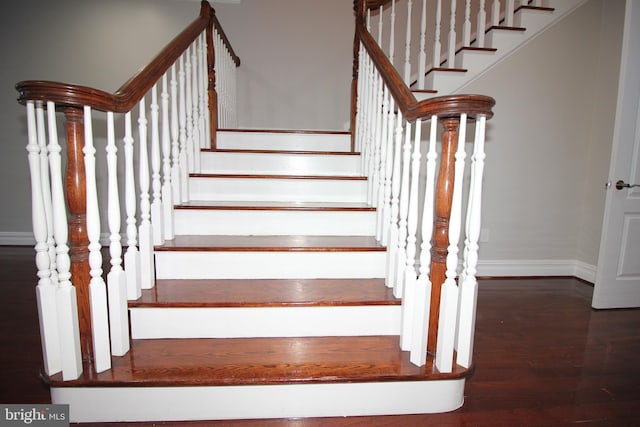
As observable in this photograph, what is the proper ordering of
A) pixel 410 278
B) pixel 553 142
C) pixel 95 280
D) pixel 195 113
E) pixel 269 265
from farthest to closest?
1. pixel 553 142
2. pixel 195 113
3. pixel 269 265
4. pixel 410 278
5. pixel 95 280

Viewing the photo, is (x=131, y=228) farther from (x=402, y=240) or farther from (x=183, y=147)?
(x=402, y=240)

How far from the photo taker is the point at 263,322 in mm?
1454

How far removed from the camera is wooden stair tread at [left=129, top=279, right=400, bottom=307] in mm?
1421

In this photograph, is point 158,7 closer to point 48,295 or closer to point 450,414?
point 48,295

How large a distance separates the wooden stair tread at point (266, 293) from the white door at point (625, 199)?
1819mm

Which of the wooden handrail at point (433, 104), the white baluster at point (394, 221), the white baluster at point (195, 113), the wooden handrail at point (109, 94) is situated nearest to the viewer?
the wooden handrail at point (109, 94)

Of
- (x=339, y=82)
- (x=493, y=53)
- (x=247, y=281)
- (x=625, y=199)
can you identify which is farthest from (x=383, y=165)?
(x=339, y=82)

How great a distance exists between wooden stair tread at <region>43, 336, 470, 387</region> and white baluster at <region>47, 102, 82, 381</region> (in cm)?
7

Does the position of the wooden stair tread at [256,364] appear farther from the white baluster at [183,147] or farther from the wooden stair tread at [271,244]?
the white baluster at [183,147]

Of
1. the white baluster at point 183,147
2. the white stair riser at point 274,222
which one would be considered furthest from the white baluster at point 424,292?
the white baluster at point 183,147

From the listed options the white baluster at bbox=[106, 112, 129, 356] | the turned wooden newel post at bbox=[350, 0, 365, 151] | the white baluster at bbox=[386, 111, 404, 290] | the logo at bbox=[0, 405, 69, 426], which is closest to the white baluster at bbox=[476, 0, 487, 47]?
the turned wooden newel post at bbox=[350, 0, 365, 151]

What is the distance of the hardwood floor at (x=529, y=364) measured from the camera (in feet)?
4.32

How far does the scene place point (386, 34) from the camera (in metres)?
3.60

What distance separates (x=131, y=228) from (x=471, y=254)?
136 centimetres
